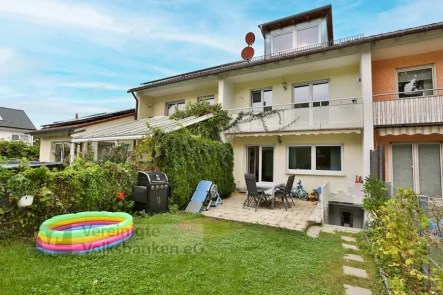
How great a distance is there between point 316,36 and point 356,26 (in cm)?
246

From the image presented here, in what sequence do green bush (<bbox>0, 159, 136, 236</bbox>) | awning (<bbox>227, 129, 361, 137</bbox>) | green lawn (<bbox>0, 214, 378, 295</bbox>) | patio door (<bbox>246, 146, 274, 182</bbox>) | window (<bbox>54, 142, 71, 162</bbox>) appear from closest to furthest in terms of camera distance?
green lawn (<bbox>0, 214, 378, 295</bbox>) → green bush (<bbox>0, 159, 136, 236</bbox>) → awning (<bbox>227, 129, 361, 137</bbox>) → patio door (<bbox>246, 146, 274, 182</bbox>) → window (<bbox>54, 142, 71, 162</bbox>)

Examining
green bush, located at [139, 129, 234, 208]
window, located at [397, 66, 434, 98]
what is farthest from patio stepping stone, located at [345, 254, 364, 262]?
window, located at [397, 66, 434, 98]

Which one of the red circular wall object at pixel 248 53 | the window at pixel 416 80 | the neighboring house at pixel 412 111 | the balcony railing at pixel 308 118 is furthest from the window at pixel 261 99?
the window at pixel 416 80

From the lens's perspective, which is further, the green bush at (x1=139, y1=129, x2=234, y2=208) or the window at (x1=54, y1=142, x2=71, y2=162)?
the window at (x1=54, y1=142, x2=71, y2=162)

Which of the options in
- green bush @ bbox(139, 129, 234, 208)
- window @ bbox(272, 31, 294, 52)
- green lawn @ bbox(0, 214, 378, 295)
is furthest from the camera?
window @ bbox(272, 31, 294, 52)

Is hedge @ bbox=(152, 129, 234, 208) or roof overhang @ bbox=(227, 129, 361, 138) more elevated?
roof overhang @ bbox=(227, 129, 361, 138)

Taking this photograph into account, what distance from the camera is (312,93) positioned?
13789 millimetres

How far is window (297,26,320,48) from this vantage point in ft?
48.5

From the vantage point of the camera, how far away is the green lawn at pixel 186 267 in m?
3.55

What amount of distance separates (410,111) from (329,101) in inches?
151

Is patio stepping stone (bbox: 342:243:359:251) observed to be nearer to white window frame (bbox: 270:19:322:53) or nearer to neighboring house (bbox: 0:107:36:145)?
white window frame (bbox: 270:19:322:53)

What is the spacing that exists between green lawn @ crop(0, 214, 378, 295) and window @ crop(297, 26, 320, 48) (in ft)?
44.1

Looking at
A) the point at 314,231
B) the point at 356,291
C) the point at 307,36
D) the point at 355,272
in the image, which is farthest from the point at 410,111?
the point at 356,291

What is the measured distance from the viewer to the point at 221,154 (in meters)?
12.7
